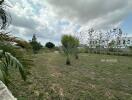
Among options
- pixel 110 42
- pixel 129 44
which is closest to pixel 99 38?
pixel 110 42

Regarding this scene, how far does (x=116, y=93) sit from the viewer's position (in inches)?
272

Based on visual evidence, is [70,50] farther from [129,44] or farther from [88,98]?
[129,44]

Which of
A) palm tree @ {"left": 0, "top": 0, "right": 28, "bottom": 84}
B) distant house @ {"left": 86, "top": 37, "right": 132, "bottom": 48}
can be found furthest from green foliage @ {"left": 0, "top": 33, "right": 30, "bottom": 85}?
distant house @ {"left": 86, "top": 37, "right": 132, "bottom": 48}

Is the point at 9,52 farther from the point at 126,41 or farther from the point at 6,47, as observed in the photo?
the point at 126,41

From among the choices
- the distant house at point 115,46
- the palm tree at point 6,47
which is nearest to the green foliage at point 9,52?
the palm tree at point 6,47

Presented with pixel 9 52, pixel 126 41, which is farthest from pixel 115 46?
pixel 9 52

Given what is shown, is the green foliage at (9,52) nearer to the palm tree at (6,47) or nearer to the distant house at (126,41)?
the palm tree at (6,47)

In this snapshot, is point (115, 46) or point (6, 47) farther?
point (115, 46)

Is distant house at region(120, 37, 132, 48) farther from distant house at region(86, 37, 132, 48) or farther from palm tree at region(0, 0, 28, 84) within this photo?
palm tree at region(0, 0, 28, 84)

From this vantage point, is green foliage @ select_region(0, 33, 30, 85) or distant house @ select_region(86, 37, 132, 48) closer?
green foliage @ select_region(0, 33, 30, 85)

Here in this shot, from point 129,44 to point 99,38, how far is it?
722 centimetres

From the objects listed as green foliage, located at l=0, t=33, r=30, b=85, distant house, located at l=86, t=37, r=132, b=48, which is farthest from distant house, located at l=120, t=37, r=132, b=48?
green foliage, located at l=0, t=33, r=30, b=85

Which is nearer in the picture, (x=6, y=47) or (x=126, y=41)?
(x=6, y=47)

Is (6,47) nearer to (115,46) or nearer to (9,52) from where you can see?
(9,52)
